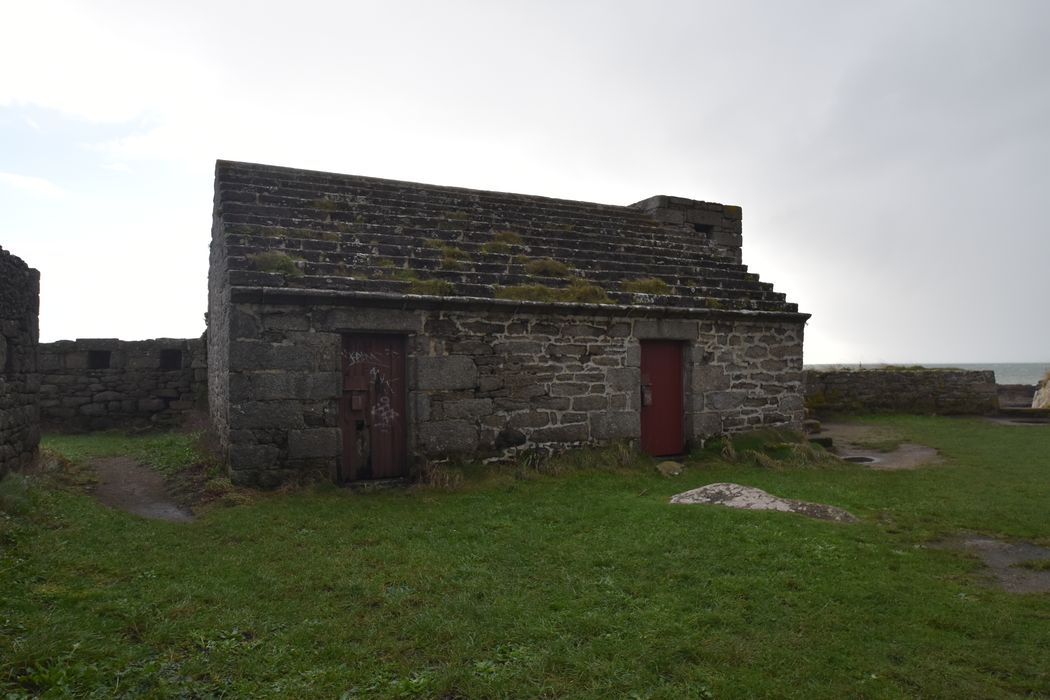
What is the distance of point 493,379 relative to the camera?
33.8 ft

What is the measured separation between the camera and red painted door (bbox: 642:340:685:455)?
11898mm

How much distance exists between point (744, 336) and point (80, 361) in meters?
13.9

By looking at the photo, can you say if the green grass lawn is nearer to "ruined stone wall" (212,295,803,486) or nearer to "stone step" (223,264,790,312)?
"ruined stone wall" (212,295,803,486)

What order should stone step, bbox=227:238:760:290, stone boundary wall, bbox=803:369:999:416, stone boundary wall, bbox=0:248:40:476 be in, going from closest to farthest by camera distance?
stone boundary wall, bbox=0:248:40:476
stone step, bbox=227:238:760:290
stone boundary wall, bbox=803:369:999:416

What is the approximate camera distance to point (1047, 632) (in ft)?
14.8

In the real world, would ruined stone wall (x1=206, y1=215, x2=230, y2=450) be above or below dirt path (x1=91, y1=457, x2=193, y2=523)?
above

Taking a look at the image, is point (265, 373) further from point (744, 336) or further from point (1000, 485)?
point (1000, 485)

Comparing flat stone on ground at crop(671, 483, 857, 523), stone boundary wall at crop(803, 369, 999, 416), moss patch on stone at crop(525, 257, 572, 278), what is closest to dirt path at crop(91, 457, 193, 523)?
flat stone on ground at crop(671, 483, 857, 523)

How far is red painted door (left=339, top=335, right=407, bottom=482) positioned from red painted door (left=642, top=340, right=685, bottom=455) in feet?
14.2

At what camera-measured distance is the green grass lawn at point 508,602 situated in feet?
12.7

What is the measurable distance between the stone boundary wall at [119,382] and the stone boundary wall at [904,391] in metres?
16.1

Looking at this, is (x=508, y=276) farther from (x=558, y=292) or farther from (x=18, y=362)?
(x=18, y=362)

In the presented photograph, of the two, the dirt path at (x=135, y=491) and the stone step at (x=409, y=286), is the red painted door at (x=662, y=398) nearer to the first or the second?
the stone step at (x=409, y=286)

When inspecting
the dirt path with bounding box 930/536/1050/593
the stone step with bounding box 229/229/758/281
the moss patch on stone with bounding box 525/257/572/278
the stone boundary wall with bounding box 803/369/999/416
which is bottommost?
the dirt path with bounding box 930/536/1050/593
